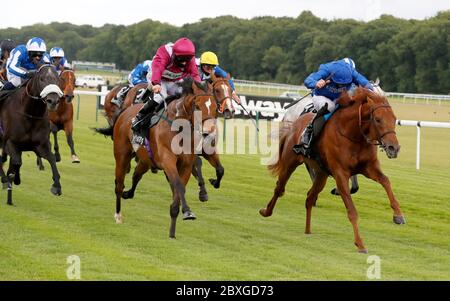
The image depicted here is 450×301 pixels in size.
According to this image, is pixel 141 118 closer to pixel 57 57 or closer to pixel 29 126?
pixel 29 126

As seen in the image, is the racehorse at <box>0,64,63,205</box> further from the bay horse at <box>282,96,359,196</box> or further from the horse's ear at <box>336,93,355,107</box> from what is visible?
the horse's ear at <box>336,93,355,107</box>

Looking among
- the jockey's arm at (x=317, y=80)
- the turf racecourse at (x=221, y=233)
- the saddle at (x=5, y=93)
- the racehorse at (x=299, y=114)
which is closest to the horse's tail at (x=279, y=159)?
the racehorse at (x=299, y=114)

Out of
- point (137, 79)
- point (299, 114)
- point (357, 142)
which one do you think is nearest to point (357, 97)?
point (357, 142)

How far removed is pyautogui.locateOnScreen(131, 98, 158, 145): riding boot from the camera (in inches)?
375

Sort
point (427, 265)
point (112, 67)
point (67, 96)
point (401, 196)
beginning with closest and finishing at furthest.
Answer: point (427, 265) → point (401, 196) → point (67, 96) → point (112, 67)

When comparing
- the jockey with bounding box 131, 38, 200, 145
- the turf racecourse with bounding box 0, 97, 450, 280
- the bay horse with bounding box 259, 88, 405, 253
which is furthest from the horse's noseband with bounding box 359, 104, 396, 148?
the jockey with bounding box 131, 38, 200, 145

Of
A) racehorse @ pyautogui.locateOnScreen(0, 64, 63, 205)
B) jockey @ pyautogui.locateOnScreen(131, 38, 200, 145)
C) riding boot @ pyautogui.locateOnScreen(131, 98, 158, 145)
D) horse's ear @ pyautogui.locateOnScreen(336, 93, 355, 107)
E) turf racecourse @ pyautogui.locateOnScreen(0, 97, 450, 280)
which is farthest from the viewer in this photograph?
racehorse @ pyautogui.locateOnScreen(0, 64, 63, 205)

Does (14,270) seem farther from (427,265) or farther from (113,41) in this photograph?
(113,41)

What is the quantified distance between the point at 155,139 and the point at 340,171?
1.99 m

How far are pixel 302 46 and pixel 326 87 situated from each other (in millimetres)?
60250

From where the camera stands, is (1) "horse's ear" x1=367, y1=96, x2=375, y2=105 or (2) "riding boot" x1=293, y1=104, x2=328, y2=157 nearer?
(1) "horse's ear" x1=367, y1=96, x2=375, y2=105

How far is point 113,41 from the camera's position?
102 metres

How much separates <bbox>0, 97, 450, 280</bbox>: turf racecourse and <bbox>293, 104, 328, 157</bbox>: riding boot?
0.91m
